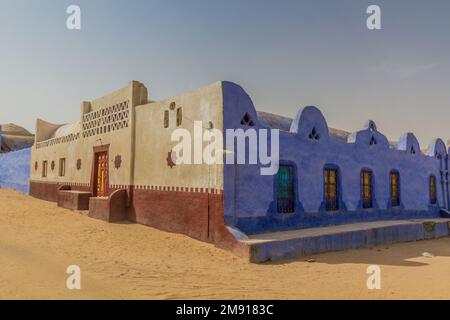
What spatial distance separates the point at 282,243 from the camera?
26.2 ft

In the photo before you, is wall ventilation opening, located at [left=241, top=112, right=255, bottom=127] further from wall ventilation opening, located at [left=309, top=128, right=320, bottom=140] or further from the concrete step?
the concrete step

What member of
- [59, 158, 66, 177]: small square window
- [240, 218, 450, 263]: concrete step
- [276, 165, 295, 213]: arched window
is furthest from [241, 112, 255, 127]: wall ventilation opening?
[59, 158, 66, 177]: small square window

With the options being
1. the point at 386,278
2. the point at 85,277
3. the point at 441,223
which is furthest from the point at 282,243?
the point at 441,223

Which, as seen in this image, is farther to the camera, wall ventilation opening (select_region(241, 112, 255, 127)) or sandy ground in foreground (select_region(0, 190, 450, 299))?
wall ventilation opening (select_region(241, 112, 255, 127))

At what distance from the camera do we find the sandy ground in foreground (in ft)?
17.7

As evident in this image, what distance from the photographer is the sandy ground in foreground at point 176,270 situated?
538cm

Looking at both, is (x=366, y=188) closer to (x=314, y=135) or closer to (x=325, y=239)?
(x=314, y=135)

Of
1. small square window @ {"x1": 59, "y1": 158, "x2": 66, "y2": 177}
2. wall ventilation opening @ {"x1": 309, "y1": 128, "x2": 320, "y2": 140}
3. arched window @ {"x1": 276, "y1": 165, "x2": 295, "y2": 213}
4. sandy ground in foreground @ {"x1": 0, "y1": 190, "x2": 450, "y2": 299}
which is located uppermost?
wall ventilation opening @ {"x1": 309, "y1": 128, "x2": 320, "y2": 140}

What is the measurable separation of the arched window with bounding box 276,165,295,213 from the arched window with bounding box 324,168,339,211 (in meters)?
1.79

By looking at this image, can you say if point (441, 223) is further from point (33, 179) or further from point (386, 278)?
point (33, 179)

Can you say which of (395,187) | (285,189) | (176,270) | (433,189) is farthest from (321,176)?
(433,189)

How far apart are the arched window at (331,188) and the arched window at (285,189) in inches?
70.4

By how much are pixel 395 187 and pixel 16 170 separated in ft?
84.0
